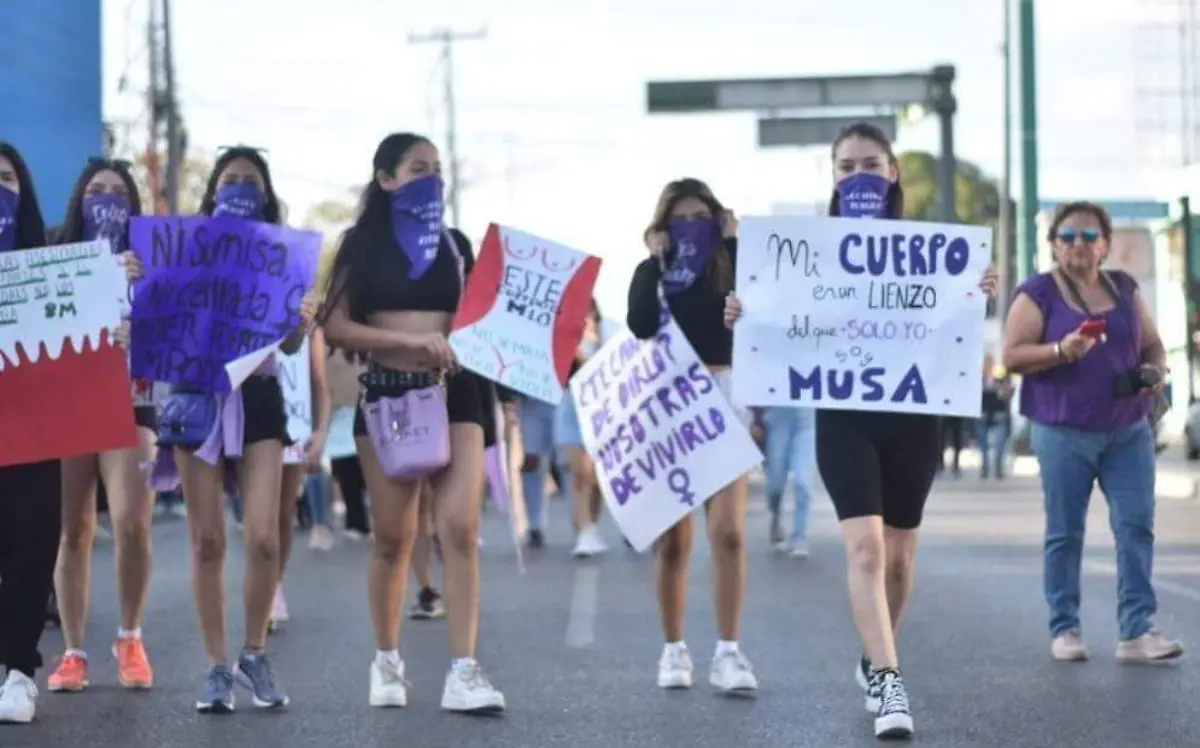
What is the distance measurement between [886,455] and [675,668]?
1.35m

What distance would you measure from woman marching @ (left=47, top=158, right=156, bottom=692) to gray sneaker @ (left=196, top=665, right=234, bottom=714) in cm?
79

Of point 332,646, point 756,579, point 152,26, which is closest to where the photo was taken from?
point 332,646

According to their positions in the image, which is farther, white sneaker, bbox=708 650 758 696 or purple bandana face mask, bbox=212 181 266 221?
white sneaker, bbox=708 650 758 696

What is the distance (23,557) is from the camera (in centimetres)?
893

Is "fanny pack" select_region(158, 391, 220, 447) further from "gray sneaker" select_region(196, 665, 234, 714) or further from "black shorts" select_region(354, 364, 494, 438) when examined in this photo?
"gray sneaker" select_region(196, 665, 234, 714)

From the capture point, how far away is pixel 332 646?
1176 centimetres

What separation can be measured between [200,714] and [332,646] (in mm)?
2655

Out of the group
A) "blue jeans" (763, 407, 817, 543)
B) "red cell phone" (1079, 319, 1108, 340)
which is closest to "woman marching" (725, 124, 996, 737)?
"red cell phone" (1079, 319, 1108, 340)

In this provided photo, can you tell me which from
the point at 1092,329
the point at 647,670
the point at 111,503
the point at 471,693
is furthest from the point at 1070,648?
the point at 111,503

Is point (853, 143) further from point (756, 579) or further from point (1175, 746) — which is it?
point (756, 579)

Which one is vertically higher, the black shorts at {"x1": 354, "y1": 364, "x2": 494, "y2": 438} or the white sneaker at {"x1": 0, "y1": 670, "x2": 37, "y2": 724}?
the black shorts at {"x1": 354, "y1": 364, "x2": 494, "y2": 438}

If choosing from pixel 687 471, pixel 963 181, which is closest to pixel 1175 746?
pixel 687 471

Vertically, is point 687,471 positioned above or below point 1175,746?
above

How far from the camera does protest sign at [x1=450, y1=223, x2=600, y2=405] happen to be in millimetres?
9297
